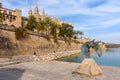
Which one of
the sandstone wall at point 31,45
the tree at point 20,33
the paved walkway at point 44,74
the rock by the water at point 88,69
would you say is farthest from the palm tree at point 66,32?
the rock by the water at point 88,69

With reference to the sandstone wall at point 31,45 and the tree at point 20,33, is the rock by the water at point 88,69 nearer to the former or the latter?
the sandstone wall at point 31,45

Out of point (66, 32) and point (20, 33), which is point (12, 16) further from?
point (20, 33)

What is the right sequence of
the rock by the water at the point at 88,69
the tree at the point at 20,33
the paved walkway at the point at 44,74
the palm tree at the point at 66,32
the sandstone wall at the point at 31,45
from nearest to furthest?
1. the paved walkway at the point at 44,74
2. the rock by the water at the point at 88,69
3. the sandstone wall at the point at 31,45
4. the tree at the point at 20,33
5. the palm tree at the point at 66,32

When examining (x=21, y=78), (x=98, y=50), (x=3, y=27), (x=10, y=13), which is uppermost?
(x=10, y=13)

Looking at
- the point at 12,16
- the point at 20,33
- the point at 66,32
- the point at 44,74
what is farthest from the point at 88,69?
the point at 66,32

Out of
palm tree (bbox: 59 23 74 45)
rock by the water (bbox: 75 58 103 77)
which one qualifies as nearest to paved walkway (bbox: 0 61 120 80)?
rock by the water (bbox: 75 58 103 77)

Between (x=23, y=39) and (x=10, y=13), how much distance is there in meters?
19.9

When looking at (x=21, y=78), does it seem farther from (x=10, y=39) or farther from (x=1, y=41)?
(x=10, y=39)

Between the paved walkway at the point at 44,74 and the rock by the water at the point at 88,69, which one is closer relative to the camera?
the paved walkway at the point at 44,74

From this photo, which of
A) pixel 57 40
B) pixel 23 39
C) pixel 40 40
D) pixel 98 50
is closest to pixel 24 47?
pixel 23 39

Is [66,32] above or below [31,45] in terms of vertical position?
above

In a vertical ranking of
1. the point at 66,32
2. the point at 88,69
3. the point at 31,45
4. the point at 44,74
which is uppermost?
the point at 66,32

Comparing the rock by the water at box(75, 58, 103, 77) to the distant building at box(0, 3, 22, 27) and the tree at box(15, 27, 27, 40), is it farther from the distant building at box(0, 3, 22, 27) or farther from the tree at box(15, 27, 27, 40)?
the distant building at box(0, 3, 22, 27)

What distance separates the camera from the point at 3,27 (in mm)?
36750
